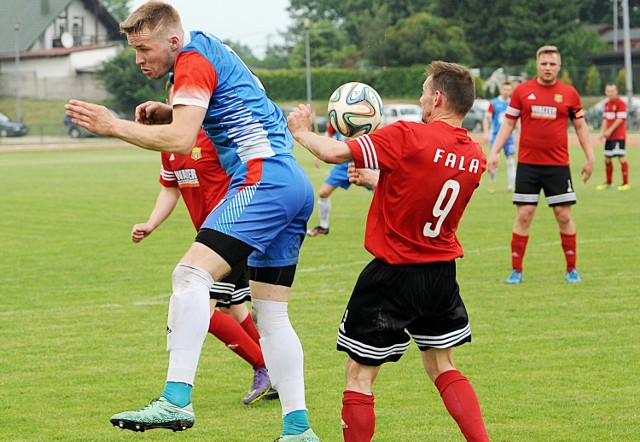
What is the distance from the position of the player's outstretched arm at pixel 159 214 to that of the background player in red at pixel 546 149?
464cm

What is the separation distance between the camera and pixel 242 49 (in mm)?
133625

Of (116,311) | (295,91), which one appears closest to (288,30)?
(295,91)

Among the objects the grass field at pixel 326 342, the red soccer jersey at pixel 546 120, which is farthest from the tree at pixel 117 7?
the red soccer jersey at pixel 546 120

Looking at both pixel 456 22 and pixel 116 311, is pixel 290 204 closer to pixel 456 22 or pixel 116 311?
pixel 116 311

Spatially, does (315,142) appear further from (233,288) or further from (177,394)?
(233,288)

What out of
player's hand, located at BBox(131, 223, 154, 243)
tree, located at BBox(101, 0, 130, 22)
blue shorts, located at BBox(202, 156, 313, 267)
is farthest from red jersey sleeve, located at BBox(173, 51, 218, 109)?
tree, located at BBox(101, 0, 130, 22)

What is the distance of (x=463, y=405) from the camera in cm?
500

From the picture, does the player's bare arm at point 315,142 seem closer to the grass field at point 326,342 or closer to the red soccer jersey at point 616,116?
the grass field at point 326,342

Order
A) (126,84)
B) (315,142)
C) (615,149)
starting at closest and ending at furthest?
(315,142)
(615,149)
(126,84)

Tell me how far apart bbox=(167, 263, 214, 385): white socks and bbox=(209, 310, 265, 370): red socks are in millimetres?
1613

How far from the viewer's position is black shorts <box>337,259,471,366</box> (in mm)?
4980

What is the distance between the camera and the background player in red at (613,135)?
22.2 m

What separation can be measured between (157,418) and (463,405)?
142 cm

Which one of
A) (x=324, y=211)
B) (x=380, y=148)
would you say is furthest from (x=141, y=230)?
(x=324, y=211)
